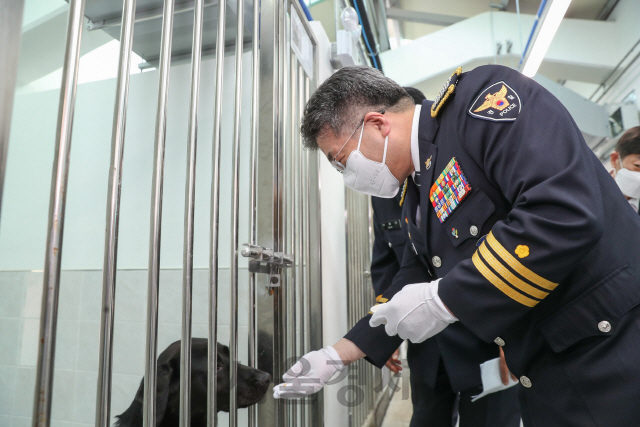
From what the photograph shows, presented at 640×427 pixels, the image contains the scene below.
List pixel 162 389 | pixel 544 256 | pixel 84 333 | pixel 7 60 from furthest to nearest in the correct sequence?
pixel 84 333
pixel 162 389
pixel 544 256
pixel 7 60

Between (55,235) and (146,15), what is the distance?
1376mm

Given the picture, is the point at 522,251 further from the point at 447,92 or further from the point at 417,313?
the point at 447,92

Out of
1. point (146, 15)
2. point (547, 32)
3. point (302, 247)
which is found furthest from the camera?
point (547, 32)

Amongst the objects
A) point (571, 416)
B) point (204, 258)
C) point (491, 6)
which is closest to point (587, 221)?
point (571, 416)

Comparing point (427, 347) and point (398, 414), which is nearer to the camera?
point (427, 347)

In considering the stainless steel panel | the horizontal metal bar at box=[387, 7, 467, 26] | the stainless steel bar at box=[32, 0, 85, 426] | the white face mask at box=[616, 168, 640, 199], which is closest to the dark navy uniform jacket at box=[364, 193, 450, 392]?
the stainless steel bar at box=[32, 0, 85, 426]

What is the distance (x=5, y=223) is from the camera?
192 centimetres

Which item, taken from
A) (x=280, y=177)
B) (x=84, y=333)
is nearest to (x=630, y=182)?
(x=280, y=177)

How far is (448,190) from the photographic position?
913 mm

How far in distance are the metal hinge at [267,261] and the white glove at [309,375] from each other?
0.81 ft

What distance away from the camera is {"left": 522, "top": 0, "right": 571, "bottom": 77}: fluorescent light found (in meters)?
2.37

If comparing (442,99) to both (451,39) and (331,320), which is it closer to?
(331,320)

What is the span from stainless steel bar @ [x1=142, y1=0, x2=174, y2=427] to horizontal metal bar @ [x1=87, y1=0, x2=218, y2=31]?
0.82 m

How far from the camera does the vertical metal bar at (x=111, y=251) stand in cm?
67
